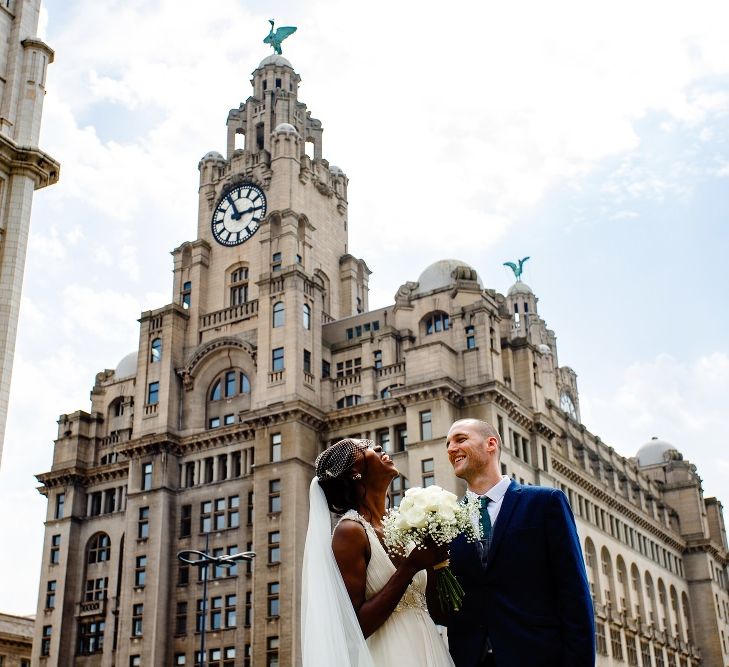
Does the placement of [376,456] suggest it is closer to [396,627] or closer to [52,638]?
[396,627]

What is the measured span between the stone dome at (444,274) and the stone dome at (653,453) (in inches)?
1734

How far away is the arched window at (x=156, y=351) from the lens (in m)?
66.6

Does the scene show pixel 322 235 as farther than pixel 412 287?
Yes

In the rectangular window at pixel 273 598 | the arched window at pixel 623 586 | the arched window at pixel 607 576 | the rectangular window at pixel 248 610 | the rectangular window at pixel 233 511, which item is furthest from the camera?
the arched window at pixel 623 586

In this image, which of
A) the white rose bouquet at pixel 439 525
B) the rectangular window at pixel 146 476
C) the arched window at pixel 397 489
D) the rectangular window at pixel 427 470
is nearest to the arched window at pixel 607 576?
the arched window at pixel 397 489

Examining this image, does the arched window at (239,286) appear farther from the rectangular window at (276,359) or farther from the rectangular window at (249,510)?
the rectangular window at (249,510)

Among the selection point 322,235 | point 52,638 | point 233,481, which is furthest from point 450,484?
point 52,638

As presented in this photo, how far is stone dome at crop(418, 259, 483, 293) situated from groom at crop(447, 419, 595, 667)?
54.5 m

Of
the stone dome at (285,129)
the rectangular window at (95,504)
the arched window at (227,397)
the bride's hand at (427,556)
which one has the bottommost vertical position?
the bride's hand at (427,556)

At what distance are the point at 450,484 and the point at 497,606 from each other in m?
45.5

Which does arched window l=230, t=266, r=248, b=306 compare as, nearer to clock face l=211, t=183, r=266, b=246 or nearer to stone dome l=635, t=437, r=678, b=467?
clock face l=211, t=183, r=266, b=246

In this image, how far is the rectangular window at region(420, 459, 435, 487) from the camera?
53.3 metres

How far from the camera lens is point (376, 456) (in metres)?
8.46

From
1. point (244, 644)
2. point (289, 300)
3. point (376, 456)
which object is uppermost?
point (289, 300)
